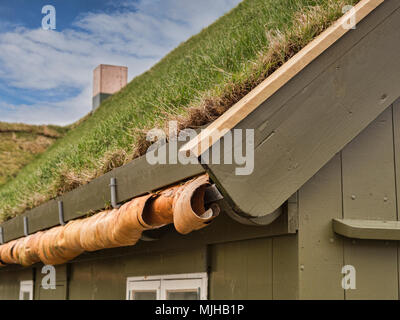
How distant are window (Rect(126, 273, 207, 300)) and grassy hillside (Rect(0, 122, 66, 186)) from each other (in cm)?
904

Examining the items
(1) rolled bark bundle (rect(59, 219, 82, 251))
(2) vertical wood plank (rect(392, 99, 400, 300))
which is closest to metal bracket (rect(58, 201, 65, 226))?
(1) rolled bark bundle (rect(59, 219, 82, 251))

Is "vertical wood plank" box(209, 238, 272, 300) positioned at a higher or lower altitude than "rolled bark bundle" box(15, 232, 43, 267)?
lower

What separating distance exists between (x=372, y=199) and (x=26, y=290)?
5102mm

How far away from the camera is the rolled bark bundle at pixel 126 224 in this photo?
104 inches

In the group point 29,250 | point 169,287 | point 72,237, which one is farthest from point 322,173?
point 29,250

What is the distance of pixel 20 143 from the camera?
15.0 meters

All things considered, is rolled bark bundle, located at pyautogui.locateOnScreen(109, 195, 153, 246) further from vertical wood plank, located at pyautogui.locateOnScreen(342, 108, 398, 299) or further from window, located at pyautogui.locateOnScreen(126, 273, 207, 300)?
vertical wood plank, located at pyautogui.locateOnScreen(342, 108, 398, 299)

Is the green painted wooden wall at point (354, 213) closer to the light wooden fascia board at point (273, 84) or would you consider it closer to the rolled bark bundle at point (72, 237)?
the light wooden fascia board at point (273, 84)

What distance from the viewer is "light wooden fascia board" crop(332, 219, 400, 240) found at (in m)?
2.71

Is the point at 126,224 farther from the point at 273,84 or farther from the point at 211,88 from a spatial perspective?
the point at 273,84

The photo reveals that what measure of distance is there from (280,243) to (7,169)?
11.3m
